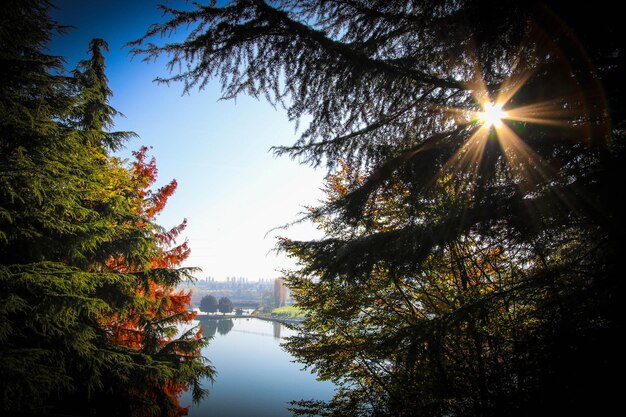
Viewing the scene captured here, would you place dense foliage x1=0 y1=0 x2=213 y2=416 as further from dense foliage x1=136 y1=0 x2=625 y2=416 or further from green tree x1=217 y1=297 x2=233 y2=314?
green tree x1=217 y1=297 x2=233 y2=314

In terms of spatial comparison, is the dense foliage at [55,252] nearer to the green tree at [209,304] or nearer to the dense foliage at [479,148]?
the dense foliage at [479,148]

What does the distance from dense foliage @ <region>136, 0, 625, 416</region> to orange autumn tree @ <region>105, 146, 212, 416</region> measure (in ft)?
17.8

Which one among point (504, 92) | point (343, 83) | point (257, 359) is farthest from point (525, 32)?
point (257, 359)

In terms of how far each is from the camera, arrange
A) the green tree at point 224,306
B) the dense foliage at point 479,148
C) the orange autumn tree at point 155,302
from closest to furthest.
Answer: the dense foliage at point 479,148
the orange autumn tree at point 155,302
the green tree at point 224,306

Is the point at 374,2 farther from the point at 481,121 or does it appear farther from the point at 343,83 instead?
the point at 481,121

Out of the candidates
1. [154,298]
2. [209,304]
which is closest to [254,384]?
[154,298]

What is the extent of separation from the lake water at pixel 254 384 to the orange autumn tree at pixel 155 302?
406cm

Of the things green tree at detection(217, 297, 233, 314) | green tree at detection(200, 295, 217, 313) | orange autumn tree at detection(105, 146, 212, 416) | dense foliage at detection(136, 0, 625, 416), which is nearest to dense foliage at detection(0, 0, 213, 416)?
orange autumn tree at detection(105, 146, 212, 416)

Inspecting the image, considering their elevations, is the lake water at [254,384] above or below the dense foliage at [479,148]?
below

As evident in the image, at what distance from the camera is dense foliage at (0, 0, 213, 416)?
3.94 meters

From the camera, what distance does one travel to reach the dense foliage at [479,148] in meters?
1.64

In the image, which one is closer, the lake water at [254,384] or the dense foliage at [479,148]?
the dense foliage at [479,148]

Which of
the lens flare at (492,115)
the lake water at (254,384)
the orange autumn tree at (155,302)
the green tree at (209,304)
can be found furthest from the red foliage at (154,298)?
the green tree at (209,304)

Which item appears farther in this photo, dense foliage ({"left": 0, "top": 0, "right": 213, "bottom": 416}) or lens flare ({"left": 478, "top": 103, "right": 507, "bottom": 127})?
dense foliage ({"left": 0, "top": 0, "right": 213, "bottom": 416})
